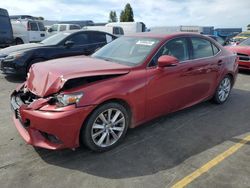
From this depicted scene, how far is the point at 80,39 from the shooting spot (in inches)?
331

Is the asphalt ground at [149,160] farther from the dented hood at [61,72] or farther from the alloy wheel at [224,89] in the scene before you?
the alloy wheel at [224,89]

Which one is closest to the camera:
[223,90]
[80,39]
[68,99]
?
[68,99]

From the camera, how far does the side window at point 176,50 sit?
4036 millimetres

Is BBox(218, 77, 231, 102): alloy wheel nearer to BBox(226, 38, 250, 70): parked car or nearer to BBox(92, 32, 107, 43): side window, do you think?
BBox(226, 38, 250, 70): parked car

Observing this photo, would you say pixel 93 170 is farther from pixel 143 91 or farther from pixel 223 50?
pixel 223 50

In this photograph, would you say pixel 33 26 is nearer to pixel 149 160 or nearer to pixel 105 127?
pixel 105 127

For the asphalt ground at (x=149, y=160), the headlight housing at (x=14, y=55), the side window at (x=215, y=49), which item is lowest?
the asphalt ground at (x=149, y=160)

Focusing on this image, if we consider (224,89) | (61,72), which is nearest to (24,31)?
A: (224,89)

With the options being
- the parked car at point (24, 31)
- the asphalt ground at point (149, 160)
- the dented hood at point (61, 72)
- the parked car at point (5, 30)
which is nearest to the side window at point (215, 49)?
the asphalt ground at point (149, 160)

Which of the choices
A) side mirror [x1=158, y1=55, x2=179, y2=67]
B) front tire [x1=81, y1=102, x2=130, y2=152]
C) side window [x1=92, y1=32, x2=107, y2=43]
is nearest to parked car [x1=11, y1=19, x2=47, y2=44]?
side window [x1=92, y1=32, x2=107, y2=43]

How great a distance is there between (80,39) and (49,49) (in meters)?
1.20

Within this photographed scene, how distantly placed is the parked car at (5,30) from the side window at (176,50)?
13.2 meters

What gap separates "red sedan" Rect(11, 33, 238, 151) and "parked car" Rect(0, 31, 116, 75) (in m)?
3.49

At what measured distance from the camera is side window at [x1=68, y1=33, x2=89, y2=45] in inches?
326
